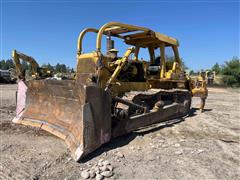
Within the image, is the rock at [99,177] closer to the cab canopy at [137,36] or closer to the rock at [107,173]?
the rock at [107,173]

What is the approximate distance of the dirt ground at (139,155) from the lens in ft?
11.5

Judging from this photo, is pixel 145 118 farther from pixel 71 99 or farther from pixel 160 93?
pixel 71 99

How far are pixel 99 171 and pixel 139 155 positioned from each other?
0.95 meters

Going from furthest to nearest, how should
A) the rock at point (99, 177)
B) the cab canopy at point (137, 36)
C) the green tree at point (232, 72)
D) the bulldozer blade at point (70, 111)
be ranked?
the green tree at point (232, 72) → the cab canopy at point (137, 36) → the bulldozer blade at point (70, 111) → the rock at point (99, 177)

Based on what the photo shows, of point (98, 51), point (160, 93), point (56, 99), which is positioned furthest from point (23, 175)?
point (160, 93)

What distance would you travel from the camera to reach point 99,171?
3543 millimetres

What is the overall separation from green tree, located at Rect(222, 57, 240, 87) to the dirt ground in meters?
28.7

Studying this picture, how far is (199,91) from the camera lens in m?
8.23

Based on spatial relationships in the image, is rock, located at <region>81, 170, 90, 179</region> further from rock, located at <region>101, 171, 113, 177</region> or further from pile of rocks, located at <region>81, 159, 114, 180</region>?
rock, located at <region>101, 171, 113, 177</region>

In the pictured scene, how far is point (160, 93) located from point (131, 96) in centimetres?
126

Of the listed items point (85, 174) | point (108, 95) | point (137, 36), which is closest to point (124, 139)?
point (108, 95)

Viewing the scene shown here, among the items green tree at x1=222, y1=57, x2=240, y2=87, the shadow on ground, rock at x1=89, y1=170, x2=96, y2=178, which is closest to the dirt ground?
the shadow on ground

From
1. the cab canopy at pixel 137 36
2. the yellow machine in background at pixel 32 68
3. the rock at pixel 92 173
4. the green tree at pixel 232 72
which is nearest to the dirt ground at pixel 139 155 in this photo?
the rock at pixel 92 173

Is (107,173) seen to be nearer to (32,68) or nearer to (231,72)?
(32,68)
